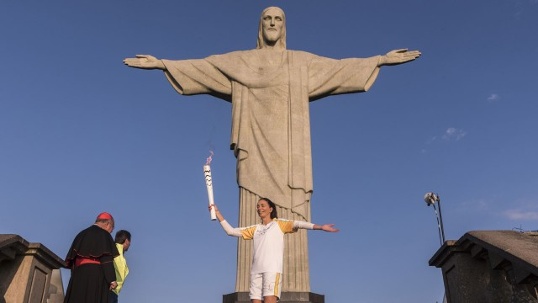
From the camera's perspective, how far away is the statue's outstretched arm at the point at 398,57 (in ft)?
31.1

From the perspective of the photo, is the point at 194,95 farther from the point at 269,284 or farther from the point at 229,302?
the point at 269,284

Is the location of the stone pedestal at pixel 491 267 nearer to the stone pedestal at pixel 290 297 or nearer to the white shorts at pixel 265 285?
the stone pedestal at pixel 290 297

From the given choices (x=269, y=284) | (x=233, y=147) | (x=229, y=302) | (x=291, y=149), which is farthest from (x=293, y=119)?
(x=269, y=284)

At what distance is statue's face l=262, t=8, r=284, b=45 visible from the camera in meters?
9.74

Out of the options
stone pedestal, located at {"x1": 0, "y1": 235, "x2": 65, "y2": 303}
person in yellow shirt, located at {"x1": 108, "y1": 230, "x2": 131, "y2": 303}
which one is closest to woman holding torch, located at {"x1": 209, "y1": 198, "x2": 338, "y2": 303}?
person in yellow shirt, located at {"x1": 108, "y1": 230, "x2": 131, "y2": 303}

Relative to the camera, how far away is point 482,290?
271 inches

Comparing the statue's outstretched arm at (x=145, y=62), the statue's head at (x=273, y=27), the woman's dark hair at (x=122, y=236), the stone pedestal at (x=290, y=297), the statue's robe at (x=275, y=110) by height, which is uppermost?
the statue's head at (x=273, y=27)

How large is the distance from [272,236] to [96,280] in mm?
2132

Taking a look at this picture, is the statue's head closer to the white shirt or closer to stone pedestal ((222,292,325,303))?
stone pedestal ((222,292,325,303))

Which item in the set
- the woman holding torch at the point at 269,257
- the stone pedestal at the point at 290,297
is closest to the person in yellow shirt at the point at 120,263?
the stone pedestal at the point at 290,297

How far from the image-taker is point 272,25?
977cm

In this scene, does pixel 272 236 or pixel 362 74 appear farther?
pixel 362 74

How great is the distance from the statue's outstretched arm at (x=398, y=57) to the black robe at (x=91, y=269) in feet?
20.4

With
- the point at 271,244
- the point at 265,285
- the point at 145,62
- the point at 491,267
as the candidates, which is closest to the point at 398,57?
the point at 491,267
